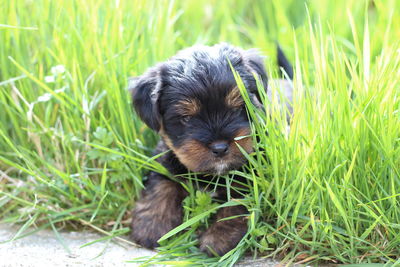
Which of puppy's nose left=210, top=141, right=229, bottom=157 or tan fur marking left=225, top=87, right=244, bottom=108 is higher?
tan fur marking left=225, top=87, right=244, bottom=108

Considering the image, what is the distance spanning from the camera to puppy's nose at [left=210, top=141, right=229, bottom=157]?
9.35ft

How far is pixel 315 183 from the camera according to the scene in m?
2.71

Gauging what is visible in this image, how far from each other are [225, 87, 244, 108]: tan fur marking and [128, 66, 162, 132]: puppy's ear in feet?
1.56

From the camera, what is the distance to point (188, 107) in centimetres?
302

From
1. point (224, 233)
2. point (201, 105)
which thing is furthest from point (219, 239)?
point (201, 105)

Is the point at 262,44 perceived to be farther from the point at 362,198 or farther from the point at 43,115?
the point at 362,198

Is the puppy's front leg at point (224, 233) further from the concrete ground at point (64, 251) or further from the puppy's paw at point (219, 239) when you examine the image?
the concrete ground at point (64, 251)

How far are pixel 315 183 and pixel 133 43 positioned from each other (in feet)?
6.31

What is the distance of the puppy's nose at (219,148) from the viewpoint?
2850 mm

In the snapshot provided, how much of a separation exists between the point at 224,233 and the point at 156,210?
539mm

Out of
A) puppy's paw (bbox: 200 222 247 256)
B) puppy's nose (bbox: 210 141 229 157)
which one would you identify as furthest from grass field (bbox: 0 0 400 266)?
puppy's nose (bbox: 210 141 229 157)

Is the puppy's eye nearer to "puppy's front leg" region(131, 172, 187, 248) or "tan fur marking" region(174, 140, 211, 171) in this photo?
"tan fur marking" region(174, 140, 211, 171)

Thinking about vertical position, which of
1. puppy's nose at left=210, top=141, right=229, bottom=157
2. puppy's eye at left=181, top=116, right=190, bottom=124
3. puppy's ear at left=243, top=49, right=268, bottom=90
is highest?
puppy's ear at left=243, top=49, right=268, bottom=90

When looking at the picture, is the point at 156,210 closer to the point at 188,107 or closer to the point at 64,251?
the point at 64,251
